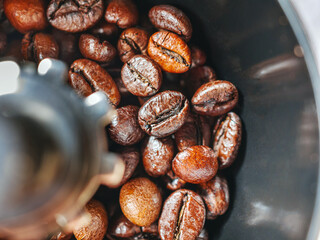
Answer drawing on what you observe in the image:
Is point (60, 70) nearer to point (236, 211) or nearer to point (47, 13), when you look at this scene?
point (47, 13)

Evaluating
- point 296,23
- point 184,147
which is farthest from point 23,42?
point 296,23

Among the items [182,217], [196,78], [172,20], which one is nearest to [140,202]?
[182,217]

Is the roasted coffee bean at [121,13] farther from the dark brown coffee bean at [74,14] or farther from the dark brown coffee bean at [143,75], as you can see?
the dark brown coffee bean at [143,75]

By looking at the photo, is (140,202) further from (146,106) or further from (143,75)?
(143,75)

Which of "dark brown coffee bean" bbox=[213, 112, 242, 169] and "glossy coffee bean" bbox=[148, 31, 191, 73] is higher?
"glossy coffee bean" bbox=[148, 31, 191, 73]

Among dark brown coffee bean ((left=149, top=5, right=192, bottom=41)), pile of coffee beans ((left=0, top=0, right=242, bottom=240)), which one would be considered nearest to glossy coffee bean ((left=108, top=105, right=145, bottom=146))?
pile of coffee beans ((left=0, top=0, right=242, bottom=240))

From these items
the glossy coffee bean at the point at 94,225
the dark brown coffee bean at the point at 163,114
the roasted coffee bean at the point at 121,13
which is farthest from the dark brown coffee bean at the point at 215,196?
the roasted coffee bean at the point at 121,13

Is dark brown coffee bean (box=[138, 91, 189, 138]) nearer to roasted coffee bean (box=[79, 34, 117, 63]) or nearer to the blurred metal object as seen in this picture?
roasted coffee bean (box=[79, 34, 117, 63])
